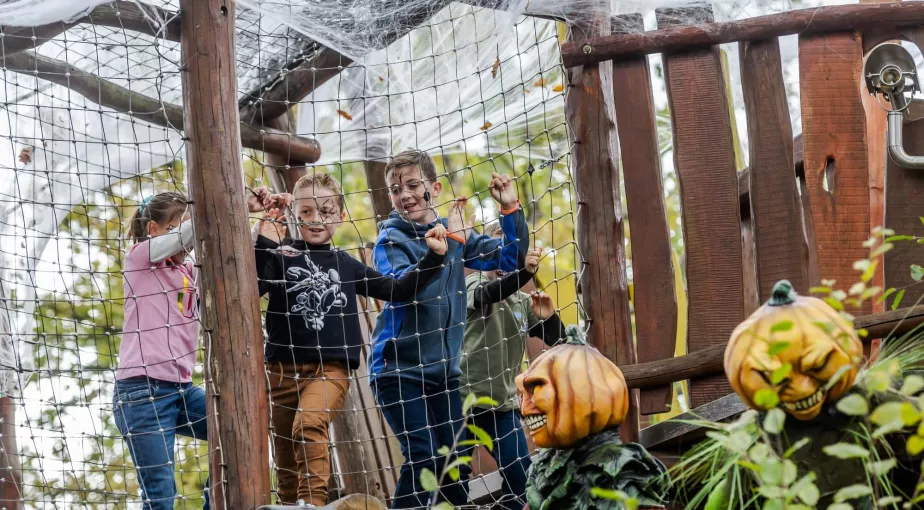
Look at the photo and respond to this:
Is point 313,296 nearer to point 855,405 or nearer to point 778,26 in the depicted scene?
point 778,26

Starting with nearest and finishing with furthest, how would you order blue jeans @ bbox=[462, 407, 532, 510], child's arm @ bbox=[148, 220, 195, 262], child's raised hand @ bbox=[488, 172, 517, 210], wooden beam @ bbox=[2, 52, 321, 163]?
child's raised hand @ bbox=[488, 172, 517, 210] < child's arm @ bbox=[148, 220, 195, 262] < blue jeans @ bbox=[462, 407, 532, 510] < wooden beam @ bbox=[2, 52, 321, 163]

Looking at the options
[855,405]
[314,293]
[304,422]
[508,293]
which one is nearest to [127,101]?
[314,293]

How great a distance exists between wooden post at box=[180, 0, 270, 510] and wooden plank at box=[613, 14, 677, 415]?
1.24 m

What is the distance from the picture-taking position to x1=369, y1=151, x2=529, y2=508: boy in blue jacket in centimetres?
412

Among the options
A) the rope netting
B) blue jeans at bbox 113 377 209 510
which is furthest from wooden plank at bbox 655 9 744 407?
blue jeans at bbox 113 377 209 510

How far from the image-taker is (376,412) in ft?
18.1

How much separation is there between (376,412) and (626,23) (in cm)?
252

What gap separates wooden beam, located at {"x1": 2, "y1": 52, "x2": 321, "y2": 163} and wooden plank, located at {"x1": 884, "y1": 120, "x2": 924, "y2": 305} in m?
2.72

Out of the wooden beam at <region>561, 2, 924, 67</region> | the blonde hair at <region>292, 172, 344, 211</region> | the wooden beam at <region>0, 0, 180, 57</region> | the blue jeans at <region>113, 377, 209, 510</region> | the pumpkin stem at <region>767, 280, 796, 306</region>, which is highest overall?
the wooden beam at <region>0, 0, 180, 57</region>

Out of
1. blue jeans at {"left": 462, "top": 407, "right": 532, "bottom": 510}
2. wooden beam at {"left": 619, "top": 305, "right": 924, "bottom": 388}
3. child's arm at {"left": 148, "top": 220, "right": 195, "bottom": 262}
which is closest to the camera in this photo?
wooden beam at {"left": 619, "top": 305, "right": 924, "bottom": 388}

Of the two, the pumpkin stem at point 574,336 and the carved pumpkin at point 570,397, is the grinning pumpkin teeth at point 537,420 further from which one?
the pumpkin stem at point 574,336

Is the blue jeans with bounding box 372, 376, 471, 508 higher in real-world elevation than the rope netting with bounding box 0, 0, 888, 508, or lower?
lower

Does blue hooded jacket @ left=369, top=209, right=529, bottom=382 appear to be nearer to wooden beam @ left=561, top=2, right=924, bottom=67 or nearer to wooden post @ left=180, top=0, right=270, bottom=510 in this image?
wooden post @ left=180, top=0, right=270, bottom=510

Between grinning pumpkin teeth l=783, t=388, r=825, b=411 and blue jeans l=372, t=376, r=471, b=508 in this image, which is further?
blue jeans l=372, t=376, r=471, b=508
